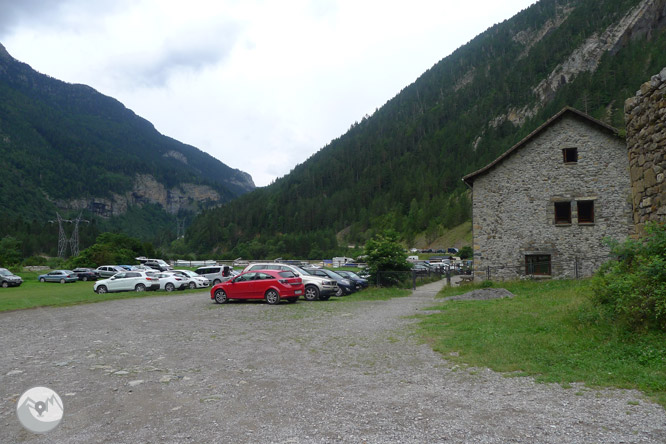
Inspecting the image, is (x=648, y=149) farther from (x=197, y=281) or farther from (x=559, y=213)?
(x=197, y=281)

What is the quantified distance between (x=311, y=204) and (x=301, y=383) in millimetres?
165158

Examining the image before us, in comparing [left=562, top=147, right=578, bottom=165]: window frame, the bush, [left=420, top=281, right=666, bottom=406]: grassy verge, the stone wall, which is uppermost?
[left=562, top=147, right=578, bottom=165]: window frame

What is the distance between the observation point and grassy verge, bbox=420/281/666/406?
5746 mm

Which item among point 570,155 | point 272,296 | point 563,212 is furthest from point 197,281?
point 570,155

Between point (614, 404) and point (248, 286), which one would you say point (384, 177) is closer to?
point (248, 286)

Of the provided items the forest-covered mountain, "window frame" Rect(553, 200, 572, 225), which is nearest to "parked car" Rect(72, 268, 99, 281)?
"window frame" Rect(553, 200, 572, 225)

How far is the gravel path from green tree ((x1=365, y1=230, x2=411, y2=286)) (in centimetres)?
1587

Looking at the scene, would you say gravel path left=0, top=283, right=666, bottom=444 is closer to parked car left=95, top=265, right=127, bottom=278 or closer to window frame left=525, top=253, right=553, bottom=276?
window frame left=525, top=253, right=553, bottom=276

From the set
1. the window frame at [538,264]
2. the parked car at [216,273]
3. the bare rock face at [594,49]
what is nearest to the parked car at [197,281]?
the parked car at [216,273]

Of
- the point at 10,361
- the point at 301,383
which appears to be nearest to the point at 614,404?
the point at 301,383

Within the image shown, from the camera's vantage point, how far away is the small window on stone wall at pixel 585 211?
22.9 m

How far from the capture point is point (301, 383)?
6102mm

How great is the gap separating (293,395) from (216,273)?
31479mm

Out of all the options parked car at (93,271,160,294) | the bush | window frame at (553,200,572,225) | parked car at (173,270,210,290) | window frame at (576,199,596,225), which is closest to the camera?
the bush
